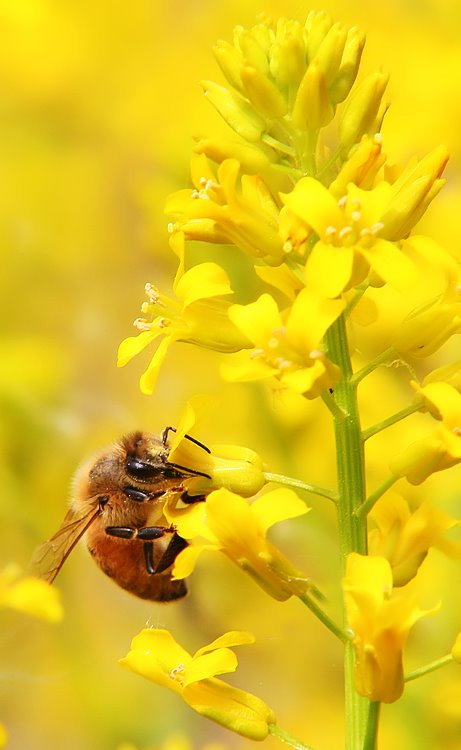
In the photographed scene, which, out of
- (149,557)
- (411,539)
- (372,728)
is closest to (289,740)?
(372,728)

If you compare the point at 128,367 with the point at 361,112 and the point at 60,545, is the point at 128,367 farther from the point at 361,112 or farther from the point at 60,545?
the point at 361,112

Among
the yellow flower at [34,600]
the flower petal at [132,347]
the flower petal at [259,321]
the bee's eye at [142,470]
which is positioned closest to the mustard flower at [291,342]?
the flower petal at [259,321]

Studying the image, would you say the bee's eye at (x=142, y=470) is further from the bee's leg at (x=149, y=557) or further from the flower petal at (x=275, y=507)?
the flower petal at (x=275, y=507)

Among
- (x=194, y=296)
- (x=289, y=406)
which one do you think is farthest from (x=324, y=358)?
(x=289, y=406)

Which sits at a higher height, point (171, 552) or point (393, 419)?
point (393, 419)

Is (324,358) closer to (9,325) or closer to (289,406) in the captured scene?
(289,406)
